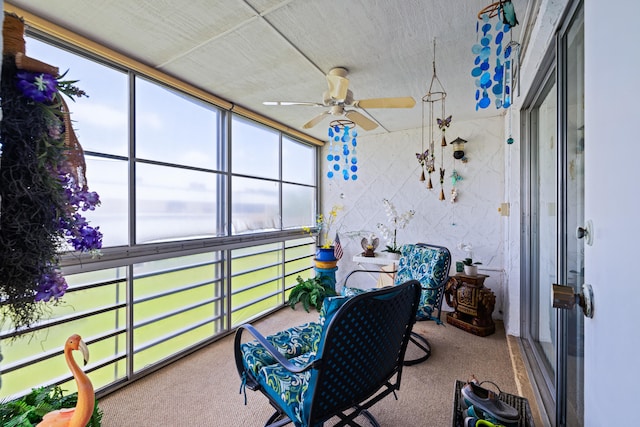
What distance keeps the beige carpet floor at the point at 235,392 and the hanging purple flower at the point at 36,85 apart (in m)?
1.92

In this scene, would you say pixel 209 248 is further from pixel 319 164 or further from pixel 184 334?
pixel 319 164

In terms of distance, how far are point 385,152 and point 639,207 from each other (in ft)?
12.4

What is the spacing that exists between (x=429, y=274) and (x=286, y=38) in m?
2.28

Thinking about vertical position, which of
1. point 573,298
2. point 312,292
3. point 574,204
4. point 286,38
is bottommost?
point 312,292

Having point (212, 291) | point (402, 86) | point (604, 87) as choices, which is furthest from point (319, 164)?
point (604, 87)

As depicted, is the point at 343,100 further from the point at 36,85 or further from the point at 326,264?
the point at 326,264

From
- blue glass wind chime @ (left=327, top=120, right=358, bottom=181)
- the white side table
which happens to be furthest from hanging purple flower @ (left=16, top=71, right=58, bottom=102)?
the white side table

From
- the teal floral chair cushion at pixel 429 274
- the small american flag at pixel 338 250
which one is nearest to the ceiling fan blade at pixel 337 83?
the teal floral chair cushion at pixel 429 274

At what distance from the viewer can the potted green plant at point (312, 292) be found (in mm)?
3598

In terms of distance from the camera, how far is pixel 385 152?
165 inches

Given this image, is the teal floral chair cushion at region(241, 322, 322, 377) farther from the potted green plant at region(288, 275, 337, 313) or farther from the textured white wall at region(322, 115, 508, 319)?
the textured white wall at region(322, 115, 508, 319)

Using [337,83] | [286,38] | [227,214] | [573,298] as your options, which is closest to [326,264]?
[227,214]

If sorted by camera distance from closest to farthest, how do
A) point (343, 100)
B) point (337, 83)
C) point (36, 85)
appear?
point (36, 85), point (337, 83), point (343, 100)

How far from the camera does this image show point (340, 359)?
1227mm
